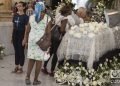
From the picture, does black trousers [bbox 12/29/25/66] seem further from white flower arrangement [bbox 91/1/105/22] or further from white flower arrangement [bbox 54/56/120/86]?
white flower arrangement [bbox 91/1/105/22]

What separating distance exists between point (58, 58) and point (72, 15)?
1015mm

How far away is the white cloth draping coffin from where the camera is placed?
7488 mm

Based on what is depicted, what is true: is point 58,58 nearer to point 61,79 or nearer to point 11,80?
point 61,79

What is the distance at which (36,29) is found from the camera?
7484mm

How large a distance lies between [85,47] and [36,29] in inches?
39.4

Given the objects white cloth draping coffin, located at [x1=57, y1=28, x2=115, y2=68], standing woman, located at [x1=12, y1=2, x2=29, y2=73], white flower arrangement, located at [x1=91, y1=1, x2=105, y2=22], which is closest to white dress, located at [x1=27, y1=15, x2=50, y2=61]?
white cloth draping coffin, located at [x1=57, y1=28, x2=115, y2=68]

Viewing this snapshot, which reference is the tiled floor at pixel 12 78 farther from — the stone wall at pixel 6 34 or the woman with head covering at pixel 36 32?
the stone wall at pixel 6 34

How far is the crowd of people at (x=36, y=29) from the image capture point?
24.5 ft

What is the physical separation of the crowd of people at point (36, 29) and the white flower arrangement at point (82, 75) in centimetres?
34

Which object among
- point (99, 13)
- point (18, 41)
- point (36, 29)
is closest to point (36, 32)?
point (36, 29)

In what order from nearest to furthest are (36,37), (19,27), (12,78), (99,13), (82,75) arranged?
(36,37) → (82,75) → (12,78) → (19,27) → (99,13)

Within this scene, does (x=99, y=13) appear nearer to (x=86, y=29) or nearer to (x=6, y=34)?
(x=6, y=34)

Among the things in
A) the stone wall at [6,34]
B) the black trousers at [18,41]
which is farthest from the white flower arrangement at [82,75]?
the stone wall at [6,34]

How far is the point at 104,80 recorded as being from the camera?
303 inches
